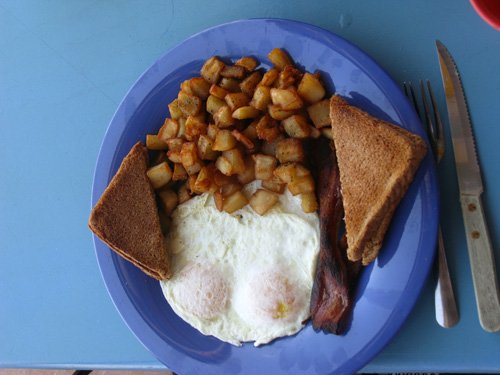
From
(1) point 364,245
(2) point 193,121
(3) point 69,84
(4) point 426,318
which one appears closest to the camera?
(1) point 364,245

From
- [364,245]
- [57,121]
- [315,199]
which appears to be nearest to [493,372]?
[364,245]

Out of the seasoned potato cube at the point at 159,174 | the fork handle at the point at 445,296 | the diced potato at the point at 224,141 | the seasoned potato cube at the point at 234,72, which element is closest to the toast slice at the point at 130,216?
the seasoned potato cube at the point at 159,174

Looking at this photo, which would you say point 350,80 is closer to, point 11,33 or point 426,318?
point 426,318

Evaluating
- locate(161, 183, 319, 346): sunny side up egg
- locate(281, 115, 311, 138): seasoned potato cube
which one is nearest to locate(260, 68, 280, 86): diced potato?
locate(281, 115, 311, 138): seasoned potato cube

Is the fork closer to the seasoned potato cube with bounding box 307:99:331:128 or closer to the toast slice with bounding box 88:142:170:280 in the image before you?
the seasoned potato cube with bounding box 307:99:331:128

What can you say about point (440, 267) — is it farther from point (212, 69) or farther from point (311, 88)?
point (212, 69)

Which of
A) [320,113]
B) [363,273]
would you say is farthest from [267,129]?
[363,273]
